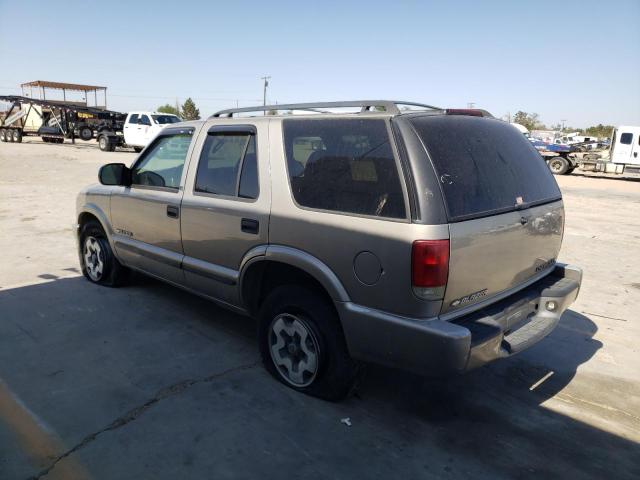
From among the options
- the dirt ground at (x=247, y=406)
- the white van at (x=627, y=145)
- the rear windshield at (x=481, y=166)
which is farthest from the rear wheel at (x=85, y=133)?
the rear windshield at (x=481, y=166)

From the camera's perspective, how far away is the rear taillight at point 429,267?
242 centimetres

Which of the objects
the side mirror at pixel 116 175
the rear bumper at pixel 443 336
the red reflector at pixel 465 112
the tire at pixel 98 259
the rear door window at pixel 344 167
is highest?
the red reflector at pixel 465 112

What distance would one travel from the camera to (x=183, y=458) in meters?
2.55

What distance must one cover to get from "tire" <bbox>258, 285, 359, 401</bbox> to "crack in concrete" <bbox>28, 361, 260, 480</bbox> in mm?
330

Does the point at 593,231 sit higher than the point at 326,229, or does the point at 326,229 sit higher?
the point at 326,229

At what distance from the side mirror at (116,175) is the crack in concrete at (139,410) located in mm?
2139

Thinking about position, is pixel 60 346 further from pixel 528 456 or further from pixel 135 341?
pixel 528 456

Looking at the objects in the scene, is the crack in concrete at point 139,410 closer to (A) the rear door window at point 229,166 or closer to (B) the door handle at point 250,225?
(B) the door handle at point 250,225

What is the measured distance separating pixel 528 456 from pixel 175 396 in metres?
2.16

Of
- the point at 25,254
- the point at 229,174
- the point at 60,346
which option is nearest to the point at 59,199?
the point at 25,254

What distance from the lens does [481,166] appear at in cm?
287

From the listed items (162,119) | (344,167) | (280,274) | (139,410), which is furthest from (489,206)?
(162,119)

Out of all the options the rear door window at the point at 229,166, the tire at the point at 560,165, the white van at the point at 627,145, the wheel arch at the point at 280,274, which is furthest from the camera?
the tire at the point at 560,165

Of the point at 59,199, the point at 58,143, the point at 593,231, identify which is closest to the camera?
the point at 593,231
